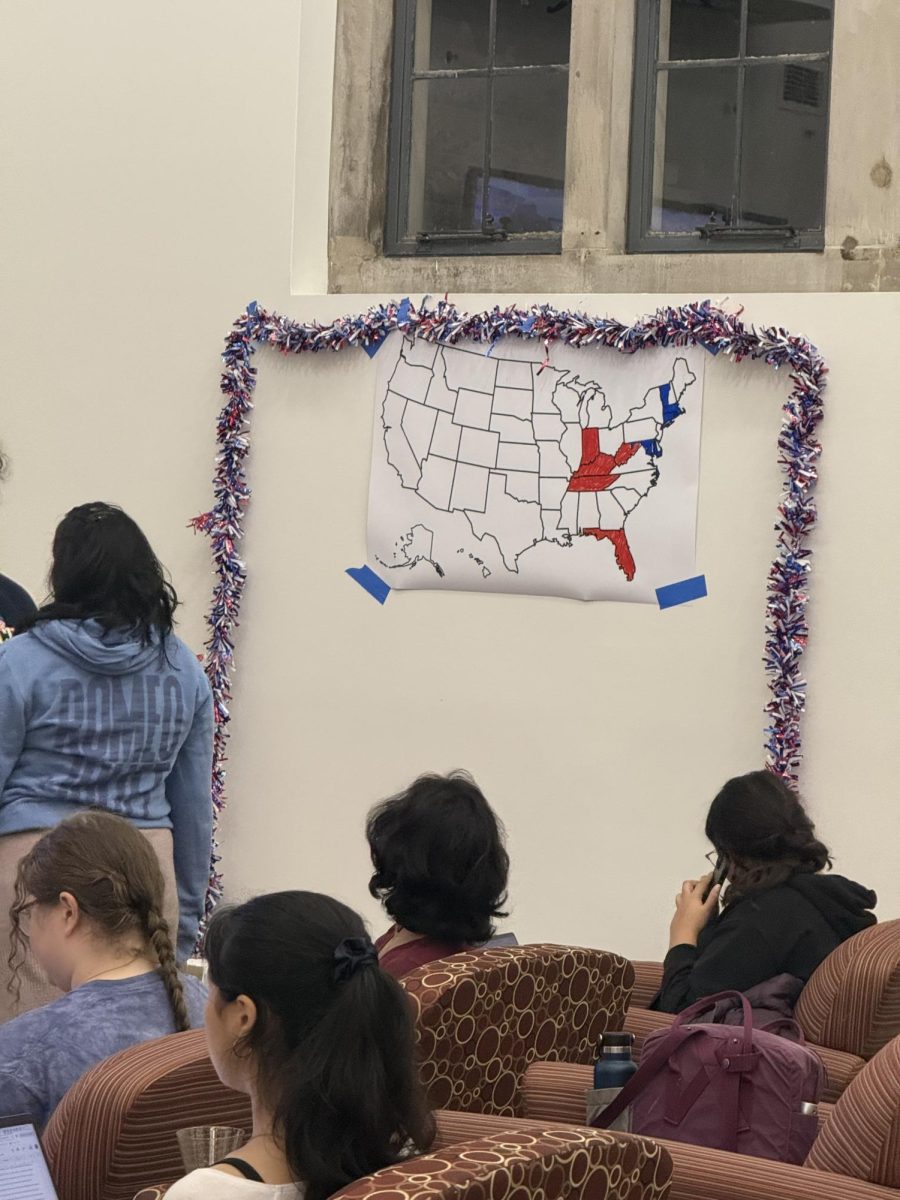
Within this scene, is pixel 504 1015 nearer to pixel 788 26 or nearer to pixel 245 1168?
pixel 245 1168

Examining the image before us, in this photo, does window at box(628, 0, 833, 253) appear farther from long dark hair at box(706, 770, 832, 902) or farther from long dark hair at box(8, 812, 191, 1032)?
long dark hair at box(8, 812, 191, 1032)

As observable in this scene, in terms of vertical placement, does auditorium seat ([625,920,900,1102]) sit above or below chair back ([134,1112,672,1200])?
below

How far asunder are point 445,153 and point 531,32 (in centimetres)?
44

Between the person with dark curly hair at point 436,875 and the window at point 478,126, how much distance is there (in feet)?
8.86

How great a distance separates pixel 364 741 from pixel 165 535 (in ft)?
3.14

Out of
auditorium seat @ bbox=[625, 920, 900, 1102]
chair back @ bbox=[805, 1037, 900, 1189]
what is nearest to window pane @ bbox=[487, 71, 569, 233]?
auditorium seat @ bbox=[625, 920, 900, 1102]

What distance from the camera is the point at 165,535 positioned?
548 cm

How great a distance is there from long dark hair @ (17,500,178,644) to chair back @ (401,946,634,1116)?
99 centimetres

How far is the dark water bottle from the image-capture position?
2.49m

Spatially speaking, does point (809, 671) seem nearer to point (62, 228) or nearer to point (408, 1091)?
point (62, 228)

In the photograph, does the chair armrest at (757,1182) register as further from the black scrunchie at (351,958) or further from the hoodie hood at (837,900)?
the hoodie hood at (837,900)

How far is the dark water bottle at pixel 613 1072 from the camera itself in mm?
2494

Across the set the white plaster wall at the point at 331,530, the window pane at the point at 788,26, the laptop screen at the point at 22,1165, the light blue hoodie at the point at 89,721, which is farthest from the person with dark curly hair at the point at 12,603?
the window pane at the point at 788,26

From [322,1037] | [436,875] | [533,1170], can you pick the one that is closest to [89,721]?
[436,875]
